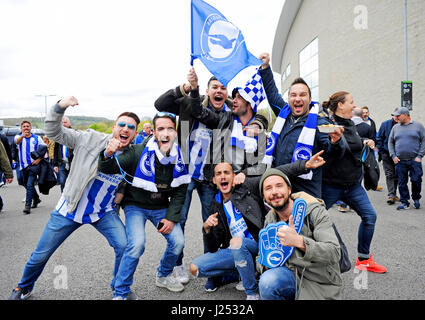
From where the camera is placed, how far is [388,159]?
7.69 metres

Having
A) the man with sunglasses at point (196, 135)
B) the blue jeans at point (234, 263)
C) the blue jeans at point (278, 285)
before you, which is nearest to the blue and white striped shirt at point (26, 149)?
the man with sunglasses at point (196, 135)

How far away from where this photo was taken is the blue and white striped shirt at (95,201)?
9.53 ft

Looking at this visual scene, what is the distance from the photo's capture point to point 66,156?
335 inches

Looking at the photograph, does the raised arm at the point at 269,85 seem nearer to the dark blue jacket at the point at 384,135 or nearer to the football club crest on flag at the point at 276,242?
the football club crest on flag at the point at 276,242

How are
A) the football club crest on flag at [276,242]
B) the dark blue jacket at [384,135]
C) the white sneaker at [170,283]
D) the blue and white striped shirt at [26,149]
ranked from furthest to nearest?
the dark blue jacket at [384,135]
the blue and white striped shirt at [26,149]
the white sneaker at [170,283]
the football club crest on flag at [276,242]

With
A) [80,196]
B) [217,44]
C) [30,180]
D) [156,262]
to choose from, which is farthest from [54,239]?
[30,180]

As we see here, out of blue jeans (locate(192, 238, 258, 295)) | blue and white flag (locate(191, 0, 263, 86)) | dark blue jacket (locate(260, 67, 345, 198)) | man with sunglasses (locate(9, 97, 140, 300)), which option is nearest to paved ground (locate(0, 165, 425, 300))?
blue jeans (locate(192, 238, 258, 295))

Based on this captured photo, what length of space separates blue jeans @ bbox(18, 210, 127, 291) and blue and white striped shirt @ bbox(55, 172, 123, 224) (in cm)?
7

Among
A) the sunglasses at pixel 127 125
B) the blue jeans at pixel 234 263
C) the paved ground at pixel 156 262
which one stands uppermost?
the sunglasses at pixel 127 125

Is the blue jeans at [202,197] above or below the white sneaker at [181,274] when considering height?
above

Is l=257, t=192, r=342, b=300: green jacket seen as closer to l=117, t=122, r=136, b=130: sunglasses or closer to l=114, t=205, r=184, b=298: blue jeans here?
l=114, t=205, r=184, b=298: blue jeans

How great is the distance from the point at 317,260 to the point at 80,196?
6.49ft

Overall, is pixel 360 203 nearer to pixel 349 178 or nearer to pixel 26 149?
pixel 349 178

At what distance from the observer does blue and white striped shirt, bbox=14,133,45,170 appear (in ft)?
24.3
